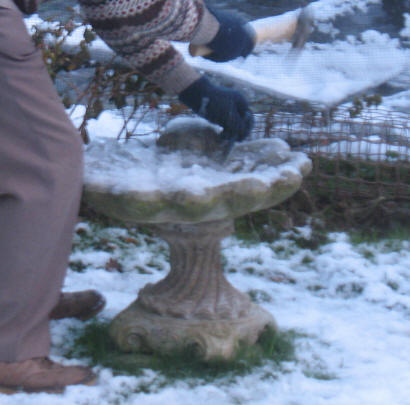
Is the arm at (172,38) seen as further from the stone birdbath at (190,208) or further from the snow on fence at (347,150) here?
the snow on fence at (347,150)

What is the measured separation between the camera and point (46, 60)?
10.2 feet

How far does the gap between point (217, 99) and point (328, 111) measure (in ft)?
6.19

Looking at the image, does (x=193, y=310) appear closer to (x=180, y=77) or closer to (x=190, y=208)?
(x=190, y=208)

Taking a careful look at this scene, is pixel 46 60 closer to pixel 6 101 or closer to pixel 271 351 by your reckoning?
pixel 6 101

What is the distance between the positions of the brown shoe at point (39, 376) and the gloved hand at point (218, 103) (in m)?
0.88

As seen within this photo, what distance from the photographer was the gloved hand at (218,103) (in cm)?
196

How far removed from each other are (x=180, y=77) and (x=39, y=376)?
0.98 meters

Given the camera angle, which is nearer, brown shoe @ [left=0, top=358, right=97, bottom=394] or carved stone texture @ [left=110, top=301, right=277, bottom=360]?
brown shoe @ [left=0, top=358, right=97, bottom=394]

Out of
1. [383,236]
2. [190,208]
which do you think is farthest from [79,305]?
[383,236]

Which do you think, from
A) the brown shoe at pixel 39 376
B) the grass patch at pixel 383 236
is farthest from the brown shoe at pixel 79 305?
the grass patch at pixel 383 236

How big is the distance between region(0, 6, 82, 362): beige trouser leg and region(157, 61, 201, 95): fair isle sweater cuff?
1.18 ft

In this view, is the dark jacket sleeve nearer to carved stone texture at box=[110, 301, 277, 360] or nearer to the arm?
the arm

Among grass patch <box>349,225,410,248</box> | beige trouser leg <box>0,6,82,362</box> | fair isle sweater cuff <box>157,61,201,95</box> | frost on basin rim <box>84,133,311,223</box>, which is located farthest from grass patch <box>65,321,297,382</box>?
grass patch <box>349,225,410,248</box>

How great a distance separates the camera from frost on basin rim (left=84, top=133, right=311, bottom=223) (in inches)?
71.9
